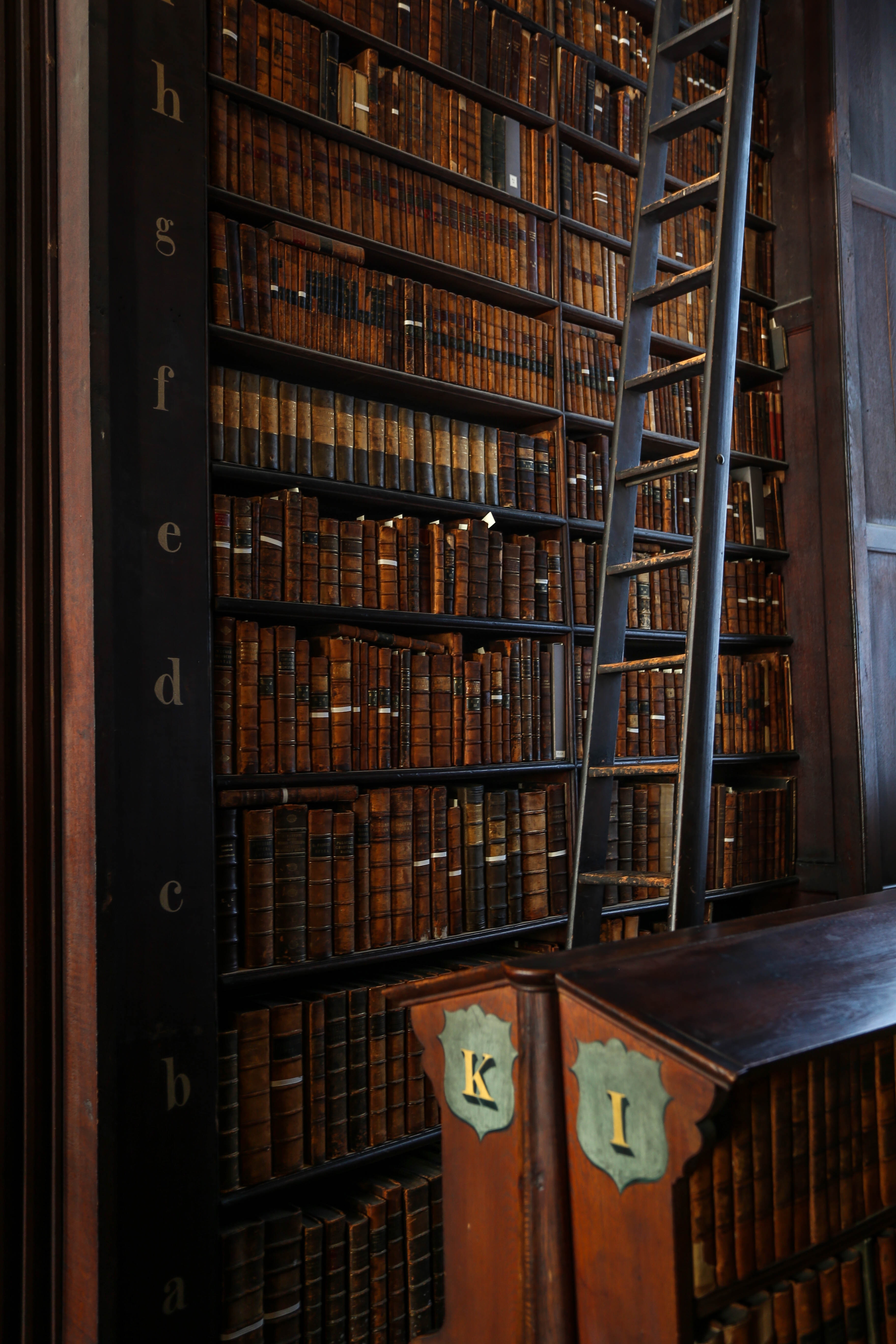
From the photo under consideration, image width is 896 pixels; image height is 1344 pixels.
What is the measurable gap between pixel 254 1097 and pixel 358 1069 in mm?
237

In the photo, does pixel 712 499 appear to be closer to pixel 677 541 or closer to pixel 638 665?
pixel 638 665

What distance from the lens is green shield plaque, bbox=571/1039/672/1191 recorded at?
1059mm

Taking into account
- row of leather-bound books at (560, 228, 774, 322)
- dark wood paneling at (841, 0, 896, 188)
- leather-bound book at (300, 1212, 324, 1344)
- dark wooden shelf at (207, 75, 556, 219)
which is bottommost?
leather-bound book at (300, 1212, 324, 1344)

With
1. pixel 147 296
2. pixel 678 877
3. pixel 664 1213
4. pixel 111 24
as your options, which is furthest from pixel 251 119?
pixel 664 1213

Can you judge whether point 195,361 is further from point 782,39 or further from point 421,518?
point 782,39

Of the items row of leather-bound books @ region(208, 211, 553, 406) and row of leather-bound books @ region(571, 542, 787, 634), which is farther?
row of leather-bound books @ region(571, 542, 787, 634)

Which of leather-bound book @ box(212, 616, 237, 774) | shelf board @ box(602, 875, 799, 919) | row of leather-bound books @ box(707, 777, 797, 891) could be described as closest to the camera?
leather-bound book @ box(212, 616, 237, 774)

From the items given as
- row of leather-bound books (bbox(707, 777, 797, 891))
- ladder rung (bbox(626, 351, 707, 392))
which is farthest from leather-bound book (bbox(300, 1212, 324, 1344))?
ladder rung (bbox(626, 351, 707, 392))

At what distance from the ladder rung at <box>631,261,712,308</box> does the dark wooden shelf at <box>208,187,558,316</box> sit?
1.35 feet

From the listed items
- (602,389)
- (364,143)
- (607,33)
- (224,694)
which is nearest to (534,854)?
(224,694)

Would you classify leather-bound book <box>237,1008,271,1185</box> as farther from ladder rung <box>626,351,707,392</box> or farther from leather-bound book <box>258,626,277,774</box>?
ladder rung <box>626,351,707,392</box>

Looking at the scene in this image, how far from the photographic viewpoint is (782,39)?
3.27m

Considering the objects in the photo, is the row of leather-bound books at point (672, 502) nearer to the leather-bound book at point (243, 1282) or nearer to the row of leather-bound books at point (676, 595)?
the row of leather-bound books at point (676, 595)

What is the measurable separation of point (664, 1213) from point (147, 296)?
1.66 m
